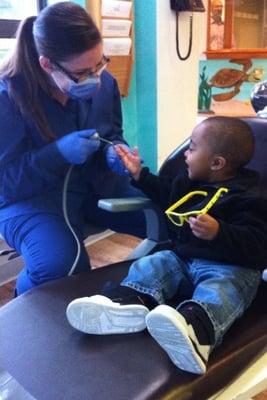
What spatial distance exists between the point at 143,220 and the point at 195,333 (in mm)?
595

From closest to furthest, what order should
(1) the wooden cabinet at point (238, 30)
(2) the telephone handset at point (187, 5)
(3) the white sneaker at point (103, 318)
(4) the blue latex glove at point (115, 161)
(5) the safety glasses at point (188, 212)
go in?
(3) the white sneaker at point (103, 318) → (5) the safety glasses at point (188, 212) → (4) the blue latex glove at point (115, 161) → (2) the telephone handset at point (187, 5) → (1) the wooden cabinet at point (238, 30)

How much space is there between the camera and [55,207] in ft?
4.35

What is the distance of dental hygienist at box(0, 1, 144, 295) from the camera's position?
119 centimetres

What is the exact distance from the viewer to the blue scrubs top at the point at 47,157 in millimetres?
1262

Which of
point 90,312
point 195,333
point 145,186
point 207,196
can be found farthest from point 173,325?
point 145,186

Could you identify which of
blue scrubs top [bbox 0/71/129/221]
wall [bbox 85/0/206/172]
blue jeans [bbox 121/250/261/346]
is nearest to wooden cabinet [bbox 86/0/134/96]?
wall [bbox 85/0/206/172]

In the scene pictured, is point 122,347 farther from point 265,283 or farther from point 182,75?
point 182,75

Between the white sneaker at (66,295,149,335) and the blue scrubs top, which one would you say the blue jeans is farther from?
the blue scrubs top

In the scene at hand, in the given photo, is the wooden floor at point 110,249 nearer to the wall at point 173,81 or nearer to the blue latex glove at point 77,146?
the wall at point 173,81

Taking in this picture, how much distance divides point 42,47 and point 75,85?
0.42 ft

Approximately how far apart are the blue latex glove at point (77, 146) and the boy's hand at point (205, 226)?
0.39 meters

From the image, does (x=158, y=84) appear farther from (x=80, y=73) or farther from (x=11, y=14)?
(x=80, y=73)

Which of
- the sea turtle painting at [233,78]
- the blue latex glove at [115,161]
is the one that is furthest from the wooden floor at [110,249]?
the sea turtle painting at [233,78]

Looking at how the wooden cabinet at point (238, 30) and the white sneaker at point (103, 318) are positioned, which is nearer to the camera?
the white sneaker at point (103, 318)
